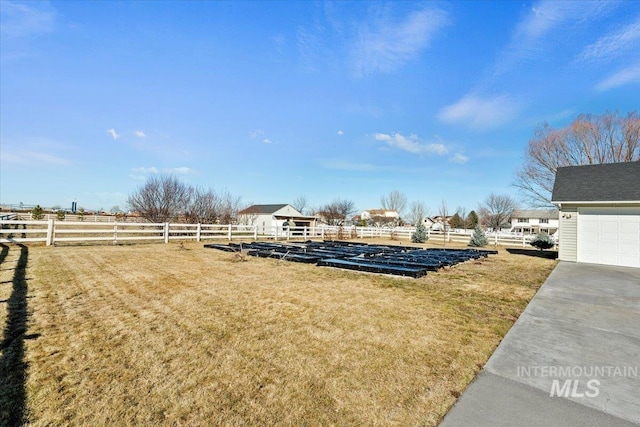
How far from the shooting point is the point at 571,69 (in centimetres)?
1355

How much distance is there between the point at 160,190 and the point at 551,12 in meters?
26.7

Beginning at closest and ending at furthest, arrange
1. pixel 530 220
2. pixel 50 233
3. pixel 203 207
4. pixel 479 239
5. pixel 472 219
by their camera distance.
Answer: pixel 50 233, pixel 479 239, pixel 203 207, pixel 472 219, pixel 530 220

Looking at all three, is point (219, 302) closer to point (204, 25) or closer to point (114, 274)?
point (114, 274)

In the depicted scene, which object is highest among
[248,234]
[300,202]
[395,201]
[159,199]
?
[395,201]

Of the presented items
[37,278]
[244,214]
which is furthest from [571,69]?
[244,214]

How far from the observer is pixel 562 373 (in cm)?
284

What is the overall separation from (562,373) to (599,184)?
13.4 m

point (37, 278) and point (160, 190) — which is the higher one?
point (160, 190)

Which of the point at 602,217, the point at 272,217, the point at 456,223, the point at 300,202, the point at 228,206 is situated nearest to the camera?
the point at 602,217

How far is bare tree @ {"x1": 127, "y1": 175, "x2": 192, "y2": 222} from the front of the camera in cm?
2381

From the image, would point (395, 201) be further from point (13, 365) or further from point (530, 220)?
point (13, 365)

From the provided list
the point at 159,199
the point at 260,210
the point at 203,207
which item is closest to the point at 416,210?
the point at 260,210

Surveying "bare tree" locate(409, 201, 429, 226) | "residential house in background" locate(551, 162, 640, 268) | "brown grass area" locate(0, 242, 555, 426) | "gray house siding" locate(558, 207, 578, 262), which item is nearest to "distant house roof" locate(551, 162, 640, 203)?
"residential house in background" locate(551, 162, 640, 268)

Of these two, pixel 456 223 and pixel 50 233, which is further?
pixel 456 223
